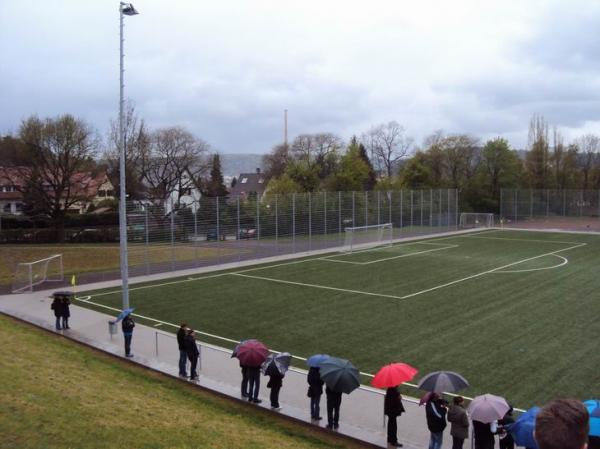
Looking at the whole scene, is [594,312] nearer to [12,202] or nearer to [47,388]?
[47,388]

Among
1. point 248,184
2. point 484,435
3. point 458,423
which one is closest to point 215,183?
point 248,184

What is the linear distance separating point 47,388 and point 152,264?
Result: 2045 cm

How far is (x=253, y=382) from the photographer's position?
12062mm

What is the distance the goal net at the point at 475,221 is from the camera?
59812mm

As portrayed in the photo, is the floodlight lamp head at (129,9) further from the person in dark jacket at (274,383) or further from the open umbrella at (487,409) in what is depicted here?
the open umbrella at (487,409)

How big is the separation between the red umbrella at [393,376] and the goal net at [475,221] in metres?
51.5

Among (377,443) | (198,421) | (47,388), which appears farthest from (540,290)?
(47,388)

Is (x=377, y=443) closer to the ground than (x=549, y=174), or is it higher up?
closer to the ground

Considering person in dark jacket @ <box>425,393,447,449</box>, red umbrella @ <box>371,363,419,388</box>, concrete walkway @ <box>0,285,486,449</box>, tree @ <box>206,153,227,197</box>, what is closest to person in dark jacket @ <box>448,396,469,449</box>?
person in dark jacket @ <box>425,393,447,449</box>

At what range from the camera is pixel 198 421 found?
34.6 ft

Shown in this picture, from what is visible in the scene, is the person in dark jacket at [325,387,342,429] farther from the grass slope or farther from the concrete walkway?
the grass slope

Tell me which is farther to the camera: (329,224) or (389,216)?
(389,216)

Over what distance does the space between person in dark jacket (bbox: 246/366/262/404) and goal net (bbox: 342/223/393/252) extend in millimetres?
28500

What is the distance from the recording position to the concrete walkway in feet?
35.1
